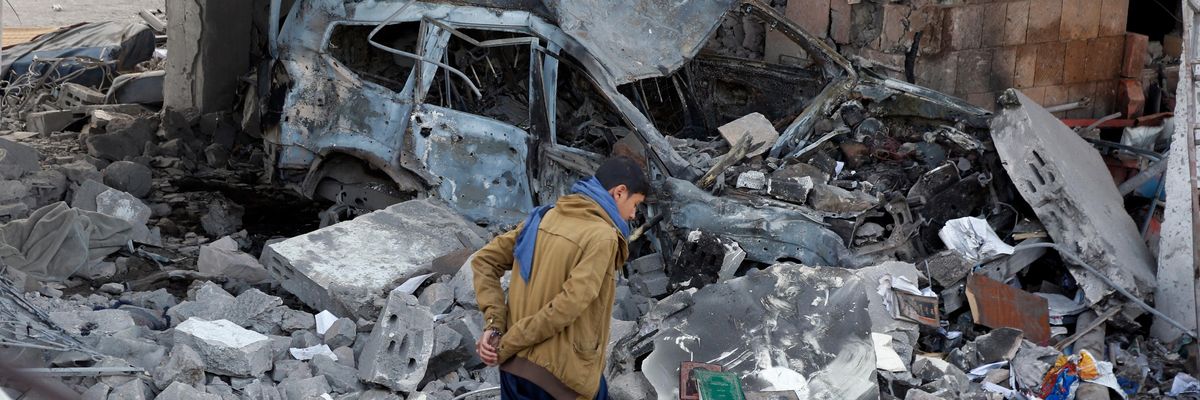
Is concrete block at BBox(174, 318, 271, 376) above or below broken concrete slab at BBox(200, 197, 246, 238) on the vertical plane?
above

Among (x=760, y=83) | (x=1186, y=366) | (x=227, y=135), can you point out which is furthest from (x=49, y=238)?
(x=1186, y=366)

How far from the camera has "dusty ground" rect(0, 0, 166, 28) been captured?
14352 millimetres

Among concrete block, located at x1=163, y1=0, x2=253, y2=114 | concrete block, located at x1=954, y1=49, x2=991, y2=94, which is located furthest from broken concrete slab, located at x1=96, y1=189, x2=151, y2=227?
concrete block, located at x1=954, y1=49, x2=991, y2=94

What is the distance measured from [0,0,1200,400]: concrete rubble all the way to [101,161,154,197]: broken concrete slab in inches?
1.2

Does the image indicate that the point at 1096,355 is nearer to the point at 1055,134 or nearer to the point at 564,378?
the point at 1055,134

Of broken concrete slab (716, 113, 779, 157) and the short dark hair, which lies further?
broken concrete slab (716, 113, 779, 157)

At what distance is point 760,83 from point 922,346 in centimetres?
260

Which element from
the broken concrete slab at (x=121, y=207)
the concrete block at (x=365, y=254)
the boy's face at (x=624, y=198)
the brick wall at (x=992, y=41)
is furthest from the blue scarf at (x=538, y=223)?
the brick wall at (x=992, y=41)

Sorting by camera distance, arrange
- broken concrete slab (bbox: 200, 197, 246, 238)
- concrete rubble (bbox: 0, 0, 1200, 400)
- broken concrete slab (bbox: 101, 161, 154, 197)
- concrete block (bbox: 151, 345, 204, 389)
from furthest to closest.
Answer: broken concrete slab (bbox: 101, 161, 154, 197) → broken concrete slab (bbox: 200, 197, 246, 238) → concrete rubble (bbox: 0, 0, 1200, 400) → concrete block (bbox: 151, 345, 204, 389)

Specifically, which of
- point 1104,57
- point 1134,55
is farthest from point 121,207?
point 1134,55

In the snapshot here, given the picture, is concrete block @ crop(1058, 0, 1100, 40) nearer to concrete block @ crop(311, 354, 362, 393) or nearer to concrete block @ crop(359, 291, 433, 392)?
concrete block @ crop(359, 291, 433, 392)

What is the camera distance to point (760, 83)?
754cm

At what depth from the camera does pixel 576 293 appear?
316 cm

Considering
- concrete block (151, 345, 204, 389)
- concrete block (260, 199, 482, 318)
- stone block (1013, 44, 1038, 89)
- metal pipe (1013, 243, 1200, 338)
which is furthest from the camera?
stone block (1013, 44, 1038, 89)
